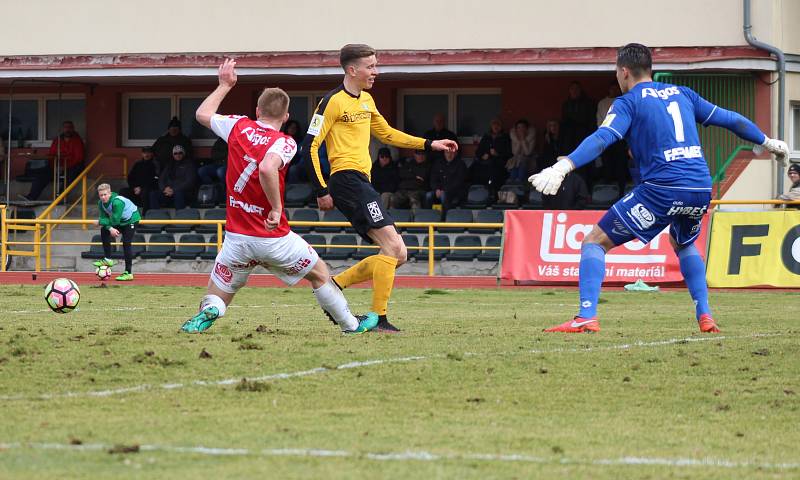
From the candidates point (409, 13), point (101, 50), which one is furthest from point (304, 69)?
point (101, 50)

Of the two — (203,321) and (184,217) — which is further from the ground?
(184,217)

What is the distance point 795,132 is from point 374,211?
1746cm

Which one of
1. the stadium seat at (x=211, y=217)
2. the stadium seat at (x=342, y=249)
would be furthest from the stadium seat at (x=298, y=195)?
the stadium seat at (x=342, y=249)

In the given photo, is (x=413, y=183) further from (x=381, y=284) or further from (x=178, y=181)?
(x=381, y=284)

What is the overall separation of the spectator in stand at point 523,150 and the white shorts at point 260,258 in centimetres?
1662

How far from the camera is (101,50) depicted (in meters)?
28.2

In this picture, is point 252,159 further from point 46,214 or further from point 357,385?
point 46,214

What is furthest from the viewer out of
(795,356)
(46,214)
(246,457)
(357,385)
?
(46,214)

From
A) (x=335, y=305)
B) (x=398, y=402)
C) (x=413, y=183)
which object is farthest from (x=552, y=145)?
(x=398, y=402)

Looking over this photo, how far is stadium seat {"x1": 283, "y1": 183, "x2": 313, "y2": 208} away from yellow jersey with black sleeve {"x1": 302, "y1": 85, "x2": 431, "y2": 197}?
16464mm

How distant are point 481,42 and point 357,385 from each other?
2001 cm

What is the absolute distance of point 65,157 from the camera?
2983 centimetres

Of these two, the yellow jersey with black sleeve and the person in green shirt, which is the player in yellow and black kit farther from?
the person in green shirt

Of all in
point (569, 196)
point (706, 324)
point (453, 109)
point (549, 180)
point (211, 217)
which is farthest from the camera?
point (453, 109)
